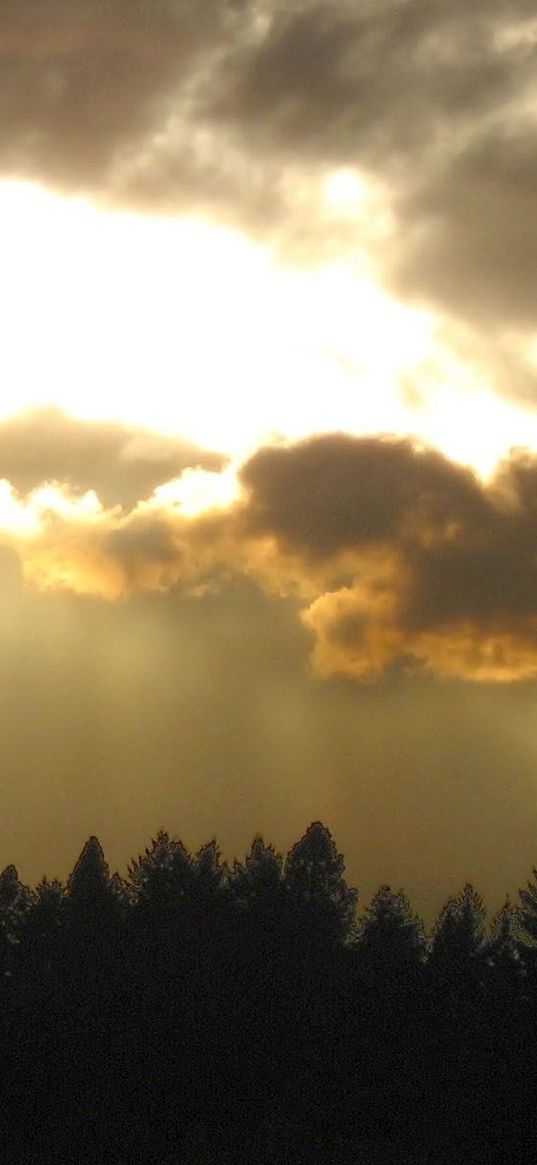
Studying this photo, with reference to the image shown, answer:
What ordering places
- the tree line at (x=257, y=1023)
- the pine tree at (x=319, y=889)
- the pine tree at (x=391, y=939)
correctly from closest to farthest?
the tree line at (x=257, y=1023)
the pine tree at (x=391, y=939)
the pine tree at (x=319, y=889)

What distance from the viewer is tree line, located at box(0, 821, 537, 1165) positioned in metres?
71.6

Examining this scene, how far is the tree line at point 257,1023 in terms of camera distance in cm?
7156

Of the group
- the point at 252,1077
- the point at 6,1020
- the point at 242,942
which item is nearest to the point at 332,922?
the point at 242,942

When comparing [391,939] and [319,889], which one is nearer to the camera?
[391,939]

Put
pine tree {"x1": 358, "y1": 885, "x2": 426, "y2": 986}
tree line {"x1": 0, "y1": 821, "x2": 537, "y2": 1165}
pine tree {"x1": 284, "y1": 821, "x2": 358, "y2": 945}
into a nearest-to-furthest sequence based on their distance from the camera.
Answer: tree line {"x1": 0, "y1": 821, "x2": 537, "y2": 1165} < pine tree {"x1": 358, "y1": 885, "x2": 426, "y2": 986} < pine tree {"x1": 284, "y1": 821, "x2": 358, "y2": 945}

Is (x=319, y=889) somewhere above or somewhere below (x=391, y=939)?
above

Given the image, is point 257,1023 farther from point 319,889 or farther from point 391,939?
point 319,889

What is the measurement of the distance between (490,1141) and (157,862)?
2842 centimetres

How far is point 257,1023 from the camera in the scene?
257 feet

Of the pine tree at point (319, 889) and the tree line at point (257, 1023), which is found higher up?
the pine tree at point (319, 889)

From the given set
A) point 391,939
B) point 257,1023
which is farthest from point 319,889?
point 257,1023

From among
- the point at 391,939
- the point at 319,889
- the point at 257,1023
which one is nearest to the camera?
the point at 257,1023

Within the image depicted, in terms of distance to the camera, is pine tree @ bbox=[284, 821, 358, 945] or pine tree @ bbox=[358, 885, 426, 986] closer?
pine tree @ bbox=[358, 885, 426, 986]

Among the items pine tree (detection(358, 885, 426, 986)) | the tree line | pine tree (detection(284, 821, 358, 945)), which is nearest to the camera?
the tree line
